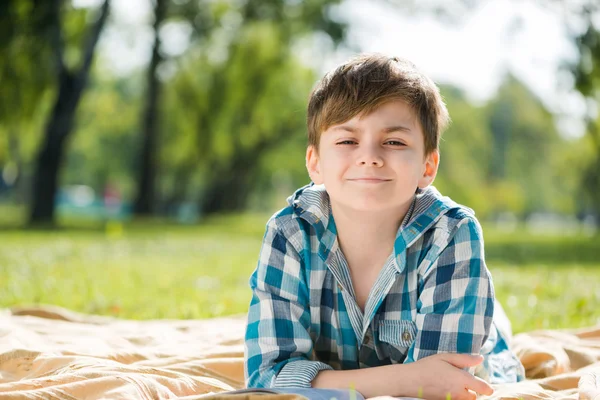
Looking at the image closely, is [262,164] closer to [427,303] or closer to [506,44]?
[506,44]

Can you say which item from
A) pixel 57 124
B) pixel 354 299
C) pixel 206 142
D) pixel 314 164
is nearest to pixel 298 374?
pixel 354 299

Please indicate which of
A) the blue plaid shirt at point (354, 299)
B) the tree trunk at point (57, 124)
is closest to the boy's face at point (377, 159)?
the blue plaid shirt at point (354, 299)

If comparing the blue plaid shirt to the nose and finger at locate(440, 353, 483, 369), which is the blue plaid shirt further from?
the nose

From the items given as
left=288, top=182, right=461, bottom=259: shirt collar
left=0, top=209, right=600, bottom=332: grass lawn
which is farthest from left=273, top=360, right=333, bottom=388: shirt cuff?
left=0, top=209, right=600, bottom=332: grass lawn

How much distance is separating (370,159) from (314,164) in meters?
0.42

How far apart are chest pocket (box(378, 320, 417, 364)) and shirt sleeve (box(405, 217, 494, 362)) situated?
2.7 inches

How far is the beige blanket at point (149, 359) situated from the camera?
240 cm

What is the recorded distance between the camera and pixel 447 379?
2.28 m

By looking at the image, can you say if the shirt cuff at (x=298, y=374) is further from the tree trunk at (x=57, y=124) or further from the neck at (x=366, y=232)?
the tree trunk at (x=57, y=124)

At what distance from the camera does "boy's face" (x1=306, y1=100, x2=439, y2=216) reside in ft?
7.89

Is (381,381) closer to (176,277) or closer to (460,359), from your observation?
(460,359)

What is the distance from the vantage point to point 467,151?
36219mm

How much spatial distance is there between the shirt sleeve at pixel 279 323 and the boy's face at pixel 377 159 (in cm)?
32

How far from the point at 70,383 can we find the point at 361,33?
1933 centimetres
